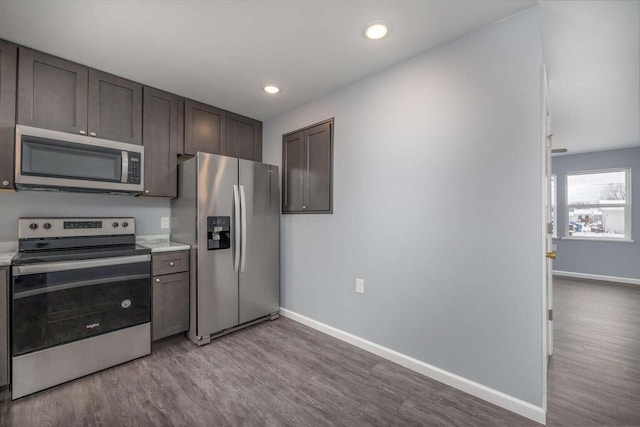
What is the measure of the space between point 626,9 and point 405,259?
209 centimetres

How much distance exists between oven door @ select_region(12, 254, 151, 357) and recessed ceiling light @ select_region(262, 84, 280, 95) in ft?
6.11

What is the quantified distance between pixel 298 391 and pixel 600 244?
248 inches

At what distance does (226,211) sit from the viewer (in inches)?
103

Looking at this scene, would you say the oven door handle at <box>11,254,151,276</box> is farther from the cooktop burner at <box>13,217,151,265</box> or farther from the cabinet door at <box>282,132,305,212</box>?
the cabinet door at <box>282,132,305,212</box>

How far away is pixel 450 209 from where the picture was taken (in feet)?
6.25

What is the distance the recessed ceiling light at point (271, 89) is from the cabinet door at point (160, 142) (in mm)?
949

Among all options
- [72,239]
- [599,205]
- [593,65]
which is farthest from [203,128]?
[599,205]

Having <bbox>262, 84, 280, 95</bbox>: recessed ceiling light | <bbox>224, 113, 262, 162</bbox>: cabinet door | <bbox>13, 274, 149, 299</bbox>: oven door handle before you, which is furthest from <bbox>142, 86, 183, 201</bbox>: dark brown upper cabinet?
<bbox>262, 84, 280, 95</bbox>: recessed ceiling light

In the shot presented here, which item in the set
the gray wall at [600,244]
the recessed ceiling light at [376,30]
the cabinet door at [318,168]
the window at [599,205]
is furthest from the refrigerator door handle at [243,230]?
the window at [599,205]

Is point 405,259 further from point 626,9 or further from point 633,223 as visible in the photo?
point 633,223

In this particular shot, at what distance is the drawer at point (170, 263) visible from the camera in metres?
2.37

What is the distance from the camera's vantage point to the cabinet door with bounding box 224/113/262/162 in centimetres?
319

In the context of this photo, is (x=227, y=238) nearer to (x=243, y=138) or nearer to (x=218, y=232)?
(x=218, y=232)

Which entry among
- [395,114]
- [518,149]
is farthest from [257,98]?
[518,149]
